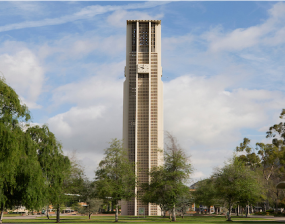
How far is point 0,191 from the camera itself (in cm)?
2928

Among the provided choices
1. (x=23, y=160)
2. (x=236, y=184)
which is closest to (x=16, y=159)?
(x=23, y=160)

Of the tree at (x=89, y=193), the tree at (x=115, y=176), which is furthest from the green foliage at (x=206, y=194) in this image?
the tree at (x=89, y=193)

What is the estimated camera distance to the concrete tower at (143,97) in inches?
3730

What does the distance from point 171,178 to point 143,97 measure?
149 feet

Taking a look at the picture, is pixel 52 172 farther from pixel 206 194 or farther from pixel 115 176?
pixel 206 194

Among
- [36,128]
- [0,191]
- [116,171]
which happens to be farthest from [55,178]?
[116,171]

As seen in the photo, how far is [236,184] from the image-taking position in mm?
51281

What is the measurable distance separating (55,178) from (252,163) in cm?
6691

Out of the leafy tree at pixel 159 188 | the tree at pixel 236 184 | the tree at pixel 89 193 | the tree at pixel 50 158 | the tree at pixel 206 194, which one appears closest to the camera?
the tree at pixel 50 158

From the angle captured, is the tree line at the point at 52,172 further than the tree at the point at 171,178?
No

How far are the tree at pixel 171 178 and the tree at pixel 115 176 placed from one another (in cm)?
411

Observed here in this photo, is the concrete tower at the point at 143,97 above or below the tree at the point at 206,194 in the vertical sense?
above

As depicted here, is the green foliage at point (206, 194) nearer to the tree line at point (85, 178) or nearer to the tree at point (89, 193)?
the tree line at point (85, 178)

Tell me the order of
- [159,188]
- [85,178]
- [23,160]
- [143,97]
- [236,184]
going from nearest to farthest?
[23,160]
[236,184]
[159,188]
[85,178]
[143,97]
